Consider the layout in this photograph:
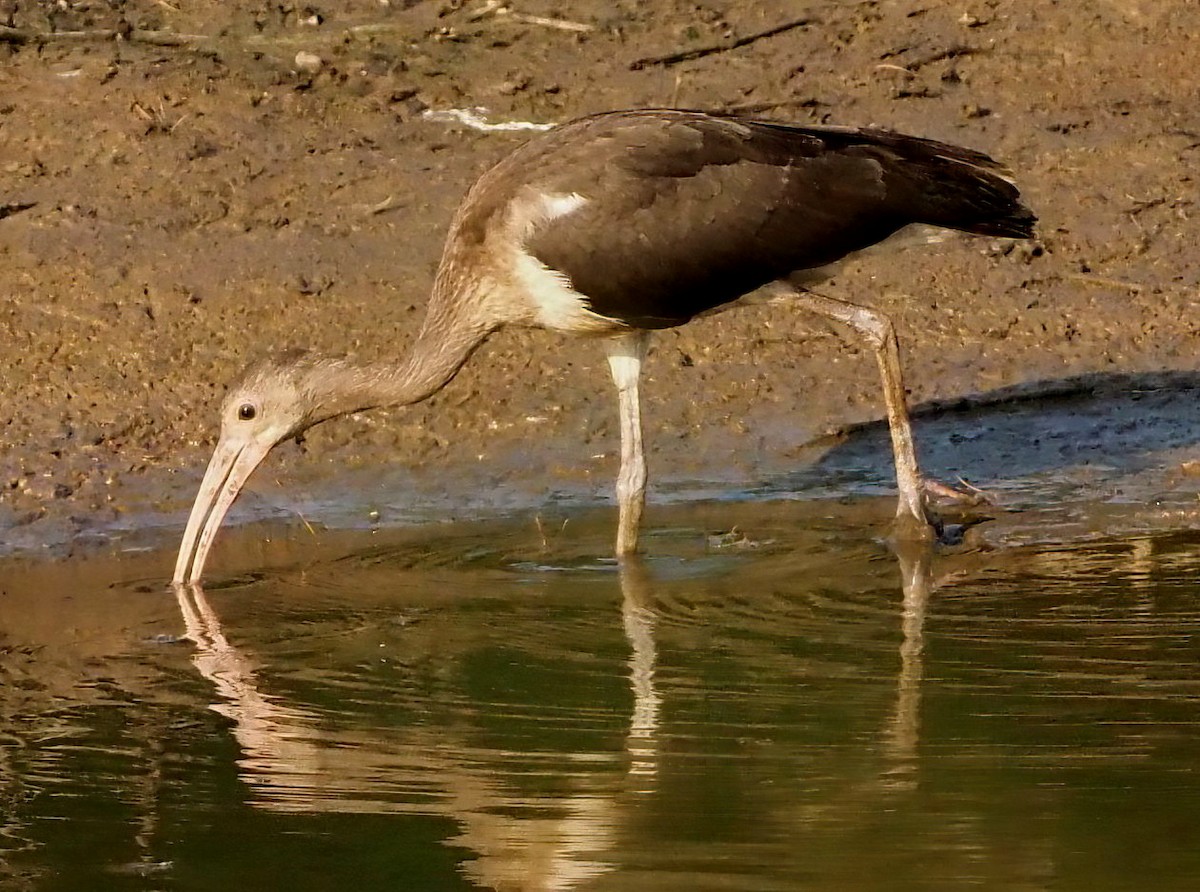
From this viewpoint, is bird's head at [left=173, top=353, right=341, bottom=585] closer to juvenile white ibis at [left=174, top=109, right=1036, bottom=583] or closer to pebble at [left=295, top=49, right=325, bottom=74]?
juvenile white ibis at [left=174, top=109, right=1036, bottom=583]

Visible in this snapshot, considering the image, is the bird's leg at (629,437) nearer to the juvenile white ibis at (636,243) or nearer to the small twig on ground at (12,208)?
the juvenile white ibis at (636,243)

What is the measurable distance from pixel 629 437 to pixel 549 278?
741 millimetres

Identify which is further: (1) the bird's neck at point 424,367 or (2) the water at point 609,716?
(1) the bird's neck at point 424,367

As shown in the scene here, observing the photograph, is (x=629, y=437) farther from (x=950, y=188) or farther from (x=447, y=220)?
(x=447, y=220)

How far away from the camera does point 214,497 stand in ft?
28.0

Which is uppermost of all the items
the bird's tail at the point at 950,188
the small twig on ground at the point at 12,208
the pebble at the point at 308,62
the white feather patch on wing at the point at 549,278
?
the pebble at the point at 308,62

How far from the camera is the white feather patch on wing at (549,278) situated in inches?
326

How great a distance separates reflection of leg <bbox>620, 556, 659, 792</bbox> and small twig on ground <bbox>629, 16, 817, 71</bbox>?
494 centimetres

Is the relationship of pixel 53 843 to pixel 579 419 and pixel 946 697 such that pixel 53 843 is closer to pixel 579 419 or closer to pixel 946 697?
pixel 946 697

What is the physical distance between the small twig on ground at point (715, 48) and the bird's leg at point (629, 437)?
405cm

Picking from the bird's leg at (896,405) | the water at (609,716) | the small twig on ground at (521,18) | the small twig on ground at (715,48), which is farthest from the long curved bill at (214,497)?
the small twig on ground at (521,18)

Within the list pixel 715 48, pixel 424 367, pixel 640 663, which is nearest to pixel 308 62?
pixel 715 48

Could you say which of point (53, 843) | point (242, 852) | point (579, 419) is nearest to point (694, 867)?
point (242, 852)

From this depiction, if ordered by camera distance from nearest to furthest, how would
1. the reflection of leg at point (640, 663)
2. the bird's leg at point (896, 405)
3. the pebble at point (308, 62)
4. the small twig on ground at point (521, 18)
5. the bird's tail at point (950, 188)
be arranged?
the reflection of leg at point (640, 663) → the bird's leg at point (896, 405) → the bird's tail at point (950, 188) → the pebble at point (308, 62) → the small twig on ground at point (521, 18)
